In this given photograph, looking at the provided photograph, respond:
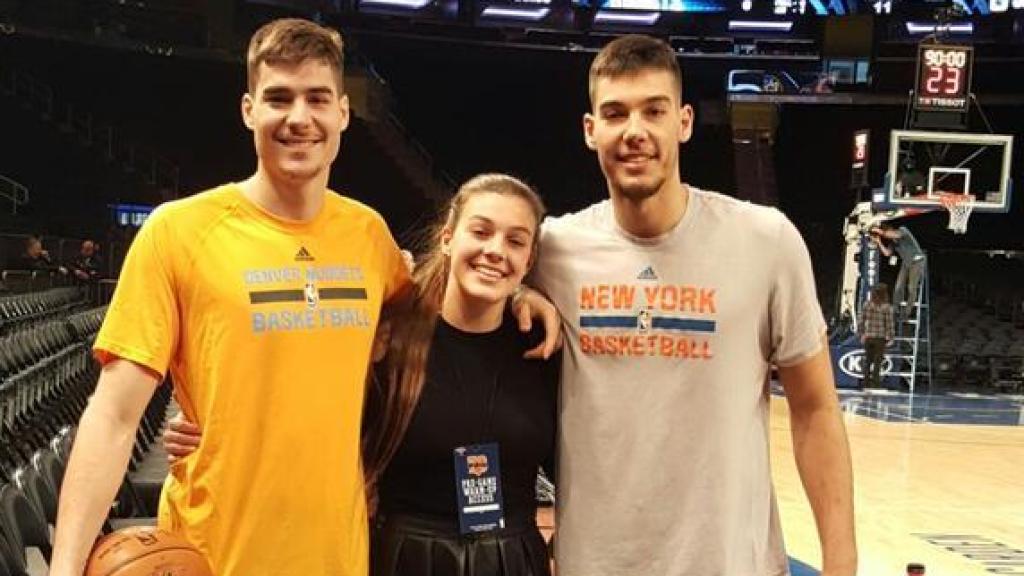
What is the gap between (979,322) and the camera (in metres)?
17.9

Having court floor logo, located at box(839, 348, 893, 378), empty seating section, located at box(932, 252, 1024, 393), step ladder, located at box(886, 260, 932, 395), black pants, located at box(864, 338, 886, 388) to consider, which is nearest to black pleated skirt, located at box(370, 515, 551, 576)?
black pants, located at box(864, 338, 886, 388)

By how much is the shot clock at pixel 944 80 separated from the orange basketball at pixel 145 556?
44.9 feet

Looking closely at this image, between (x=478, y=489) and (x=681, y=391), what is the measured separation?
431mm

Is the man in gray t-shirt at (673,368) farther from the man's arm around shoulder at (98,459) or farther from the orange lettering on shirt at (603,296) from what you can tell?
the man's arm around shoulder at (98,459)

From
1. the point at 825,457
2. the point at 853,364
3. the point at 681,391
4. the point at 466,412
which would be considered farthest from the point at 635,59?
the point at 853,364

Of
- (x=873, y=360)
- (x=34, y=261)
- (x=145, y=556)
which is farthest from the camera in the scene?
(x=873, y=360)

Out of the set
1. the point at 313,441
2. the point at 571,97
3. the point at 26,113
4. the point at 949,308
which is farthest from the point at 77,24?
the point at 313,441

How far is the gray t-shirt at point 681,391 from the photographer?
1.99 m

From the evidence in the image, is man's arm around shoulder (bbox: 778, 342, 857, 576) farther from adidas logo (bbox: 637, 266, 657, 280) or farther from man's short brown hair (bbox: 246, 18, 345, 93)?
man's short brown hair (bbox: 246, 18, 345, 93)

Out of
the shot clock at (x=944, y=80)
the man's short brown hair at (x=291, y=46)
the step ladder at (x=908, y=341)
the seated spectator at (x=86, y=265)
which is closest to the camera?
the man's short brown hair at (x=291, y=46)

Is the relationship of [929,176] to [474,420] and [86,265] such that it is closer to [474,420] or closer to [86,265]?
[86,265]

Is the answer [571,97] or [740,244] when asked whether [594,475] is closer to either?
[740,244]

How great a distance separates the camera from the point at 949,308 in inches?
730

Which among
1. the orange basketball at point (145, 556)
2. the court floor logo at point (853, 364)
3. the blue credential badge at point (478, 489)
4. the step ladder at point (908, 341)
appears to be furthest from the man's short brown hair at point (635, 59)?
the court floor logo at point (853, 364)
